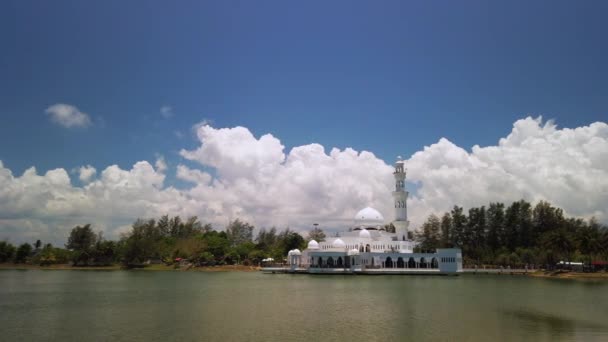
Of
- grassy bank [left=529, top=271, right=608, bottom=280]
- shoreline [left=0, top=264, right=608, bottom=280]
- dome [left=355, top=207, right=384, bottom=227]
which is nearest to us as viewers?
grassy bank [left=529, top=271, right=608, bottom=280]

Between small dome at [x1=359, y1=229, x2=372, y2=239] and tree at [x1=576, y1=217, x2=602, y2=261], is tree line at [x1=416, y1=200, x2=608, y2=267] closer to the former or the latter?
tree at [x1=576, y1=217, x2=602, y2=261]

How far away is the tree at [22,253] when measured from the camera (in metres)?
100

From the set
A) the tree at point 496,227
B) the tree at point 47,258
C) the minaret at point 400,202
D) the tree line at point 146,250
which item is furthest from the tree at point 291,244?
the tree at point 47,258

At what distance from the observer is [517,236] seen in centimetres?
8219

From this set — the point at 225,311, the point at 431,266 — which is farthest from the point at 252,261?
the point at 225,311

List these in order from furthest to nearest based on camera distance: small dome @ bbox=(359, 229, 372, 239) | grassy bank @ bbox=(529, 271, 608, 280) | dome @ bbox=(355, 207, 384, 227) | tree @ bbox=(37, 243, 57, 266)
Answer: tree @ bbox=(37, 243, 57, 266) < dome @ bbox=(355, 207, 384, 227) < small dome @ bbox=(359, 229, 372, 239) < grassy bank @ bbox=(529, 271, 608, 280)

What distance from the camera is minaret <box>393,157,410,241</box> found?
257 feet

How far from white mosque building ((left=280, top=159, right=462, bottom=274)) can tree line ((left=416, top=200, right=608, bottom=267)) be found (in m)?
11.4

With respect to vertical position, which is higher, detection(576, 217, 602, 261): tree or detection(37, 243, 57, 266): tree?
detection(576, 217, 602, 261): tree

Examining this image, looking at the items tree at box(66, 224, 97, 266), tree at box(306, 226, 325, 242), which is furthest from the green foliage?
tree at box(66, 224, 97, 266)

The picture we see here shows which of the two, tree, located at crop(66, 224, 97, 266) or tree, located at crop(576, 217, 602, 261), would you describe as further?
tree, located at crop(66, 224, 97, 266)

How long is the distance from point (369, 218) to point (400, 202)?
21.5 ft

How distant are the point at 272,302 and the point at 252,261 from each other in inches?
2449

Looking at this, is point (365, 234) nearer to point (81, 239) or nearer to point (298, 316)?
point (298, 316)
